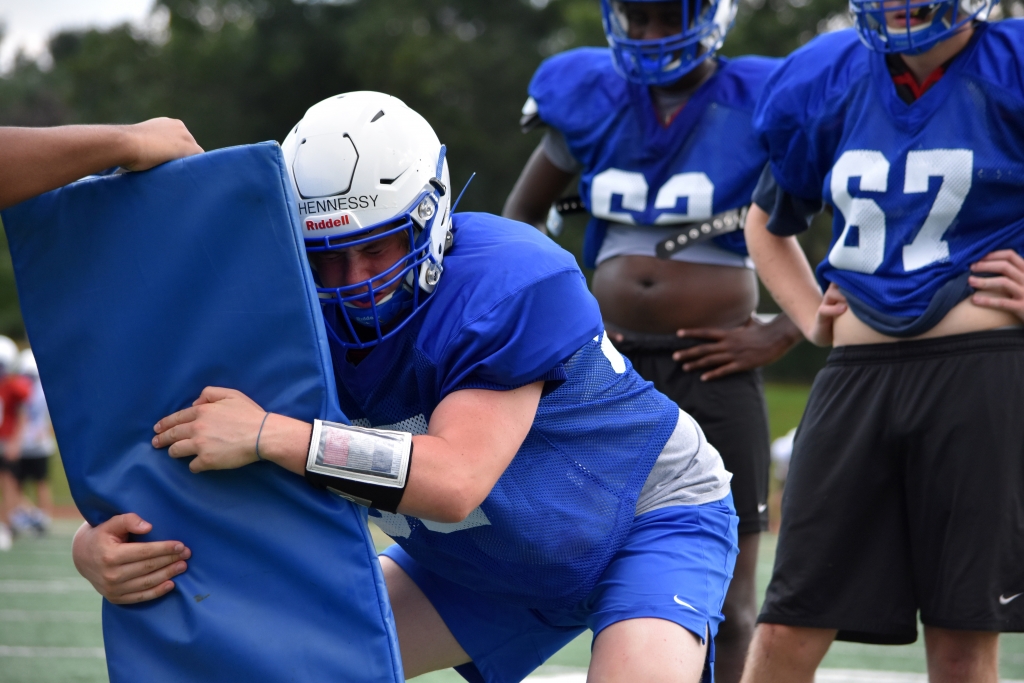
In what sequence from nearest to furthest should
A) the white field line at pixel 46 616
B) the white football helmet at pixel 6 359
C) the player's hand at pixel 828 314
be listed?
the player's hand at pixel 828 314, the white field line at pixel 46 616, the white football helmet at pixel 6 359

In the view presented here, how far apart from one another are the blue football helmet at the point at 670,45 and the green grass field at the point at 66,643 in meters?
2.42

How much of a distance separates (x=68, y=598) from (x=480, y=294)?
5.96 meters

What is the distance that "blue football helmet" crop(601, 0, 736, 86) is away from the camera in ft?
10.7

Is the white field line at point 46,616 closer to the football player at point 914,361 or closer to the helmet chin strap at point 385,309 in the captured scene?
the football player at point 914,361

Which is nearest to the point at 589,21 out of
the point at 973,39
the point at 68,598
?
the point at 68,598

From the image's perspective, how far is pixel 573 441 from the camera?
218cm

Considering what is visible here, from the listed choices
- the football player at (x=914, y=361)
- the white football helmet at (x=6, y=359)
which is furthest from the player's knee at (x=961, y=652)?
the white football helmet at (x=6, y=359)

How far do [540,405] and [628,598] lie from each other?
394 mm

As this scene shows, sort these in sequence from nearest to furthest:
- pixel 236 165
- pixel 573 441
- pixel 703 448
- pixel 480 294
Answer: pixel 236 165 < pixel 480 294 < pixel 573 441 < pixel 703 448

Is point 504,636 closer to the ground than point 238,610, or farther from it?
closer to the ground

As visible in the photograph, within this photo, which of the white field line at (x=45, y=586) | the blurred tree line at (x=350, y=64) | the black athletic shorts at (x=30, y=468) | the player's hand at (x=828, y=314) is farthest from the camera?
the blurred tree line at (x=350, y=64)

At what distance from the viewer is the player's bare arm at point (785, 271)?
2975 millimetres

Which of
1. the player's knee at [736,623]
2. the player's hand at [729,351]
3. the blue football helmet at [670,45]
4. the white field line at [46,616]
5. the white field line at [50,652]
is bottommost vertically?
the white field line at [46,616]

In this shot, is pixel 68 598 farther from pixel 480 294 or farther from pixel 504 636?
pixel 480 294
